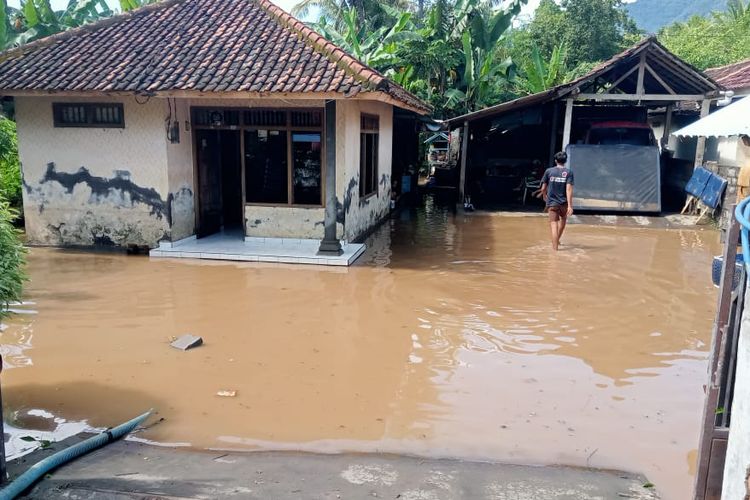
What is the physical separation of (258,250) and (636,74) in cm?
1199

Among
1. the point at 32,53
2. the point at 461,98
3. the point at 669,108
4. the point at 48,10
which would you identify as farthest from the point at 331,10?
the point at 32,53

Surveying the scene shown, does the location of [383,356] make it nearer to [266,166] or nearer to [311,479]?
[311,479]

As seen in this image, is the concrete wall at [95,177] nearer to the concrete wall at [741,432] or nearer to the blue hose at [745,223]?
the blue hose at [745,223]

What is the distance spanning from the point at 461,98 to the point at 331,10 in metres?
10.4

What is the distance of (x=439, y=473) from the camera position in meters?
3.92

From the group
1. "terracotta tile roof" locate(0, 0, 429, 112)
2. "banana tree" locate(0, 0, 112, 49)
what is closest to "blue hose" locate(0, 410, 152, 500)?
"terracotta tile roof" locate(0, 0, 429, 112)

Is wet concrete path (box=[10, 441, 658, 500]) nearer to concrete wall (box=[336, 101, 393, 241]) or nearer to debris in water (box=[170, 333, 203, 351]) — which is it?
debris in water (box=[170, 333, 203, 351])

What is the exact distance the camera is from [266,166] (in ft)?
36.0

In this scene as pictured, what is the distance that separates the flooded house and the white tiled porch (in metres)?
0.04

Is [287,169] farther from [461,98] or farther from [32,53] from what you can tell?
[461,98]

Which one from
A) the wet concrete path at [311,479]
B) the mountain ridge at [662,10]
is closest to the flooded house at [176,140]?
the wet concrete path at [311,479]

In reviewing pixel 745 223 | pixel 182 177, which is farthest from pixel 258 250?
pixel 745 223

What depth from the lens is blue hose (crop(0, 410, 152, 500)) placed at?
3428 mm

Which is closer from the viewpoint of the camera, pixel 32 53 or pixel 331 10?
pixel 32 53
